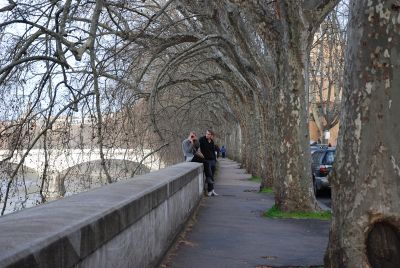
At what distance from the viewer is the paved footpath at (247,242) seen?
25.4ft

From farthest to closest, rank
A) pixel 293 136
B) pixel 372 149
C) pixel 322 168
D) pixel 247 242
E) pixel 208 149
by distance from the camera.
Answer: pixel 322 168, pixel 208 149, pixel 293 136, pixel 247 242, pixel 372 149

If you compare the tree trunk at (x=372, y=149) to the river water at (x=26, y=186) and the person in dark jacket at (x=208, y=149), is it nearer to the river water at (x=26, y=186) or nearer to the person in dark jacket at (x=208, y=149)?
the river water at (x=26, y=186)

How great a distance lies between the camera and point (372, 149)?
591 cm

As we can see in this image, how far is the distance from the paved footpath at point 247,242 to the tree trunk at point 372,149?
1743 mm

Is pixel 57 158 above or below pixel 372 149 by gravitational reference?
below

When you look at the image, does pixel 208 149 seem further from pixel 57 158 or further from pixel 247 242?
pixel 247 242

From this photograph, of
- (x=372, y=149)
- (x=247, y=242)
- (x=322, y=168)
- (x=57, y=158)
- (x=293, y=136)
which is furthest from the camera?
(x=322, y=168)

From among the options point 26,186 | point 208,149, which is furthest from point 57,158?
point 208,149

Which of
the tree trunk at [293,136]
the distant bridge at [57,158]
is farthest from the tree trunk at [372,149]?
the distant bridge at [57,158]

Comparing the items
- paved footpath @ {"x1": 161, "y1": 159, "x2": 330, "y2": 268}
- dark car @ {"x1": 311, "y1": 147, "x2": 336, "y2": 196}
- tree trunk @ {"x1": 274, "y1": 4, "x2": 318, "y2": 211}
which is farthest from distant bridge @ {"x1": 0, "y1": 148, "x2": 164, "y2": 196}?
dark car @ {"x1": 311, "y1": 147, "x2": 336, "y2": 196}

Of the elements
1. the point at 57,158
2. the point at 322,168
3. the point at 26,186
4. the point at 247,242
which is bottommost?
the point at 247,242

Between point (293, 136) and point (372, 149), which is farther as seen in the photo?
point (293, 136)

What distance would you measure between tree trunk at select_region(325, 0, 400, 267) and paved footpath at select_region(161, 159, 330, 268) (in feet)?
5.72

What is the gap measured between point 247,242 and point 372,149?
4004 mm
